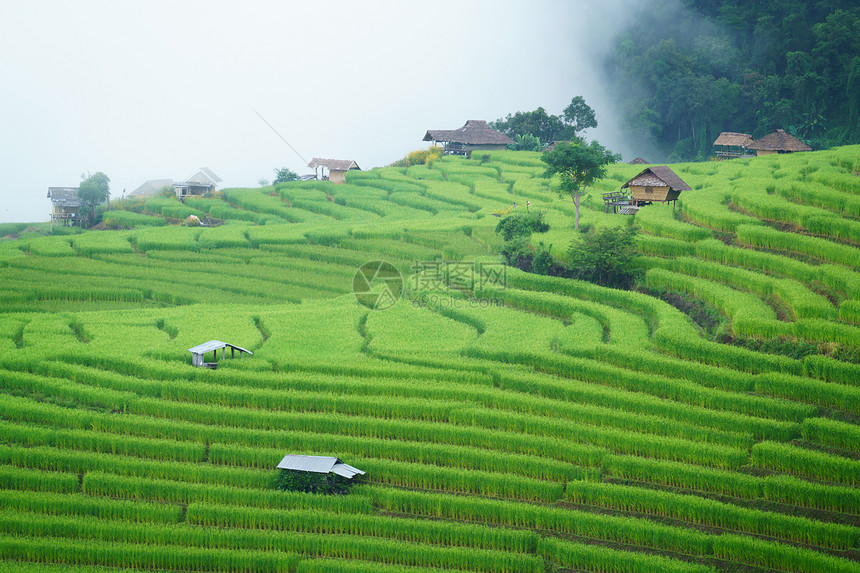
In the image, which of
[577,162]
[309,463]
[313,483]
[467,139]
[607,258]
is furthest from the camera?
[467,139]

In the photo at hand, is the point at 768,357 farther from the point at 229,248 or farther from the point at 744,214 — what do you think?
the point at 229,248

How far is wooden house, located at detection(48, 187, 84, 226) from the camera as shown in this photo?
187 feet

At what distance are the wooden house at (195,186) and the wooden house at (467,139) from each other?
2210cm

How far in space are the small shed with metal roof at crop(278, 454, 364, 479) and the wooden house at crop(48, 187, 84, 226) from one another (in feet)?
140

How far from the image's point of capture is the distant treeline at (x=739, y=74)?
244 feet

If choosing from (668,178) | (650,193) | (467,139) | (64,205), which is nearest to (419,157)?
(467,139)

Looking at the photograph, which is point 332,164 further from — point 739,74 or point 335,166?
point 739,74

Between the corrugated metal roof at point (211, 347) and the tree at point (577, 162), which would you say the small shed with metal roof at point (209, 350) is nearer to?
the corrugated metal roof at point (211, 347)

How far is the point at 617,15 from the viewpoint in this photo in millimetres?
103938

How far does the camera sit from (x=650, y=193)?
45.4 metres

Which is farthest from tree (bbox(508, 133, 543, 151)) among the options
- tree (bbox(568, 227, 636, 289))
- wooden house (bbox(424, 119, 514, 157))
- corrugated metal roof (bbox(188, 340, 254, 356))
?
corrugated metal roof (bbox(188, 340, 254, 356))

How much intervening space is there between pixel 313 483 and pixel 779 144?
5304 cm

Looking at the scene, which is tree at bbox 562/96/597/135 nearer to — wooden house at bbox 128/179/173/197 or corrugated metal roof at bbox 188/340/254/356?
wooden house at bbox 128/179/173/197

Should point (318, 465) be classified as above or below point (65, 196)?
below
